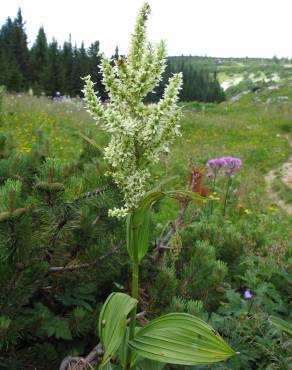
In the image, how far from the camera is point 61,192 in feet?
7.19

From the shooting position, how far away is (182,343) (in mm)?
2080

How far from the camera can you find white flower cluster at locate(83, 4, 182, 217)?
207cm

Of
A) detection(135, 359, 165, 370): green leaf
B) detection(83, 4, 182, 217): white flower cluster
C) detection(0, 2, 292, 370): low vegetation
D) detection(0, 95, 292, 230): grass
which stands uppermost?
detection(83, 4, 182, 217): white flower cluster

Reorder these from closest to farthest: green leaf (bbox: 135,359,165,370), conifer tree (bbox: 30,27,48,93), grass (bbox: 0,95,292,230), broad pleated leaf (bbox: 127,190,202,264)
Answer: broad pleated leaf (bbox: 127,190,202,264)
green leaf (bbox: 135,359,165,370)
grass (bbox: 0,95,292,230)
conifer tree (bbox: 30,27,48,93)

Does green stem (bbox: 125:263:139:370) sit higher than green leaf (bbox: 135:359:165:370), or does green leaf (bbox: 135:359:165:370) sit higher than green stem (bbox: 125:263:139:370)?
green stem (bbox: 125:263:139:370)

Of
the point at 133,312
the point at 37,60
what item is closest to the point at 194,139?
the point at 133,312

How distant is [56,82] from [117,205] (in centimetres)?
Result: 4839

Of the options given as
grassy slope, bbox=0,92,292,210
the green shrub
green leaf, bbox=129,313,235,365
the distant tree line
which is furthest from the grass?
the distant tree line

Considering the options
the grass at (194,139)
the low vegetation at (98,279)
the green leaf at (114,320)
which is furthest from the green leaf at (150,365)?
the grass at (194,139)

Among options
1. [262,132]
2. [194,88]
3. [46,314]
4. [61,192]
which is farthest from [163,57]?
[194,88]

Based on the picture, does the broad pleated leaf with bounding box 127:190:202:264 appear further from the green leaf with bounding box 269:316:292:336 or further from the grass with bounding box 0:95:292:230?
the grass with bounding box 0:95:292:230

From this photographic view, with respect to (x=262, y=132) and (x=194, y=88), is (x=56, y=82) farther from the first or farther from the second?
(x=194, y=88)

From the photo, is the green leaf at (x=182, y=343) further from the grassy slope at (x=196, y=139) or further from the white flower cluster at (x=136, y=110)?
the grassy slope at (x=196, y=139)

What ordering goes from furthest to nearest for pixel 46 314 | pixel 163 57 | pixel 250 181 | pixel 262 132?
pixel 262 132 → pixel 250 181 → pixel 46 314 → pixel 163 57
